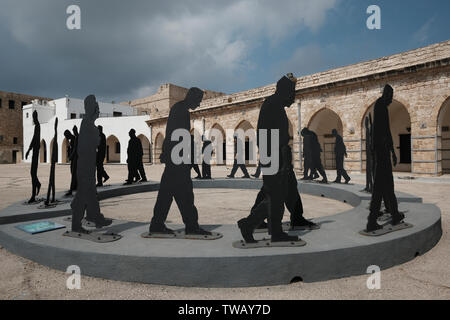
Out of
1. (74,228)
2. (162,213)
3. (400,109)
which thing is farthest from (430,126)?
(74,228)

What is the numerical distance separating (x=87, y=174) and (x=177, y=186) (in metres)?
1.22

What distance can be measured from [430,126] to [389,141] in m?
10.7

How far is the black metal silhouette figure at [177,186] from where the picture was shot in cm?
311

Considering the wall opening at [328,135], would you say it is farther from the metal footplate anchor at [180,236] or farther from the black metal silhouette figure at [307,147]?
the metal footplate anchor at [180,236]

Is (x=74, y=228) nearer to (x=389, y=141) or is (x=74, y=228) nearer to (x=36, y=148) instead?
(x=36, y=148)

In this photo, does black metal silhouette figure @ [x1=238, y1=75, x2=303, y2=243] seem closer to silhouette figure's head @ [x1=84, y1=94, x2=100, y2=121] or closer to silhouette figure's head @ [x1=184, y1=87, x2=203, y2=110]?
silhouette figure's head @ [x1=184, y1=87, x2=203, y2=110]

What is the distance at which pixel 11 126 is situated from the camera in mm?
38156

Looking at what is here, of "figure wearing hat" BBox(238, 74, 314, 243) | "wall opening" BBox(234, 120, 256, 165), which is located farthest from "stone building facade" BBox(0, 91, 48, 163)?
"figure wearing hat" BBox(238, 74, 314, 243)

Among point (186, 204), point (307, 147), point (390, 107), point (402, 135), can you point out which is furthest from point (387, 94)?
point (402, 135)

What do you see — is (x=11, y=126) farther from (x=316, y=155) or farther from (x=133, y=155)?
(x=316, y=155)

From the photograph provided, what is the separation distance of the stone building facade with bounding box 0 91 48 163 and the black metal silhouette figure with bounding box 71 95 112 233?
146 feet

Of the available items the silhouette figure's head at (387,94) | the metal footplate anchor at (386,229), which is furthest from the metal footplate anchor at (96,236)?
the silhouette figure's head at (387,94)

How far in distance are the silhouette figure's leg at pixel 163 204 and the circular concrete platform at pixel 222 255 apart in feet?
0.76

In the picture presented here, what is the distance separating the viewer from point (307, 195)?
8.11 metres
